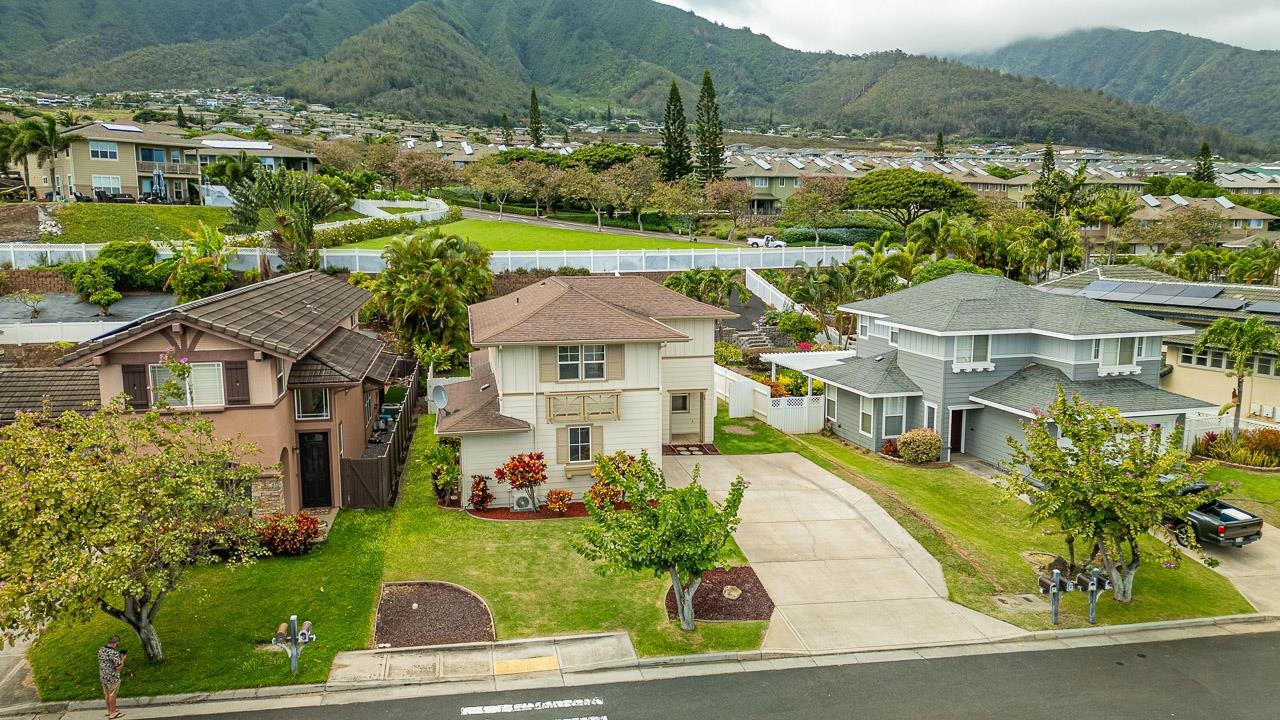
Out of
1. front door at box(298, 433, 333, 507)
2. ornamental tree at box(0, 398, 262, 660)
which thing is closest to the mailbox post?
ornamental tree at box(0, 398, 262, 660)

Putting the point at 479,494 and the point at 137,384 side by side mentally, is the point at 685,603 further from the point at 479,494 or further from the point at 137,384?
the point at 137,384

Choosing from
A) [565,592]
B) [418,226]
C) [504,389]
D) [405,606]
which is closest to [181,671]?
[405,606]

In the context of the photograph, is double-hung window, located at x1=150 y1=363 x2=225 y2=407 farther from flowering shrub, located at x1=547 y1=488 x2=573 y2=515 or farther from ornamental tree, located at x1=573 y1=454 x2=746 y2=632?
ornamental tree, located at x1=573 y1=454 x2=746 y2=632

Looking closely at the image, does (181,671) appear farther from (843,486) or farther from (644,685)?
(843,486)

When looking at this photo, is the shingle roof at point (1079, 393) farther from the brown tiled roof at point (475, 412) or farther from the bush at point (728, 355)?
the brown tiled roof at point (475, 412)

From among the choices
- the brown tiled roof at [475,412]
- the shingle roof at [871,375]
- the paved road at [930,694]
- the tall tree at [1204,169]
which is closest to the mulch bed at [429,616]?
the paved road at [930,694]
